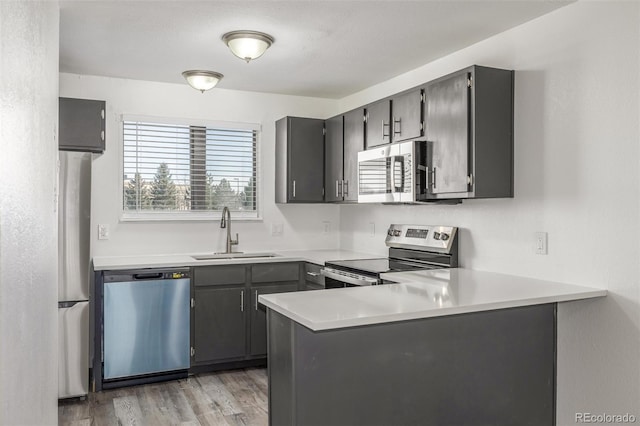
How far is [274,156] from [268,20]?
200cm

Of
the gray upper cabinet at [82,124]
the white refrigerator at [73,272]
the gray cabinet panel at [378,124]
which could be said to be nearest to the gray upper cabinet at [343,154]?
the gray cabinet panel at [378,124]

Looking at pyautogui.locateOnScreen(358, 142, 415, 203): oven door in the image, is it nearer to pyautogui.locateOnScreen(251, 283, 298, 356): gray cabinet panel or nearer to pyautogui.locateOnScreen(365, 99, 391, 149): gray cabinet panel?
pyautogui.locateOnScreen(365, 99, 391, 149): gray cabinet panel

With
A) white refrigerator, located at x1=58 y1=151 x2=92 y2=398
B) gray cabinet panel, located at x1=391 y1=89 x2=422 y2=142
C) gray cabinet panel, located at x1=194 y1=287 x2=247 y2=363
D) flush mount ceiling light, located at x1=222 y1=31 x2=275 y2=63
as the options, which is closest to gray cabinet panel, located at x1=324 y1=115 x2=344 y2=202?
gray cabinet panel, located at x1=391 y1=89 x2=422 y2=142

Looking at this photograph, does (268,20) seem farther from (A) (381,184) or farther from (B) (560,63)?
(B) (560,63)

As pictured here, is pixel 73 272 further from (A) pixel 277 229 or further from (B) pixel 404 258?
(B) pixel 404 258

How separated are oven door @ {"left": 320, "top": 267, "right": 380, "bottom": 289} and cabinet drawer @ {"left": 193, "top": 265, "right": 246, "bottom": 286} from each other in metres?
0.67

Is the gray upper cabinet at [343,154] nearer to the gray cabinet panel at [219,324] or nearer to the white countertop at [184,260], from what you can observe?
the white countertop at [184,260]

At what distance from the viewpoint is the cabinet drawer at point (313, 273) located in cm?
404

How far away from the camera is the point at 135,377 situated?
3723 millimetres

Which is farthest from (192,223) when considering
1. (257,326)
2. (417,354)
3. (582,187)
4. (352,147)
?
(582,187)

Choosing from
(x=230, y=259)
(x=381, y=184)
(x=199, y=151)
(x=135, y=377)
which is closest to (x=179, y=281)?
Answer: (x=230, y=259)

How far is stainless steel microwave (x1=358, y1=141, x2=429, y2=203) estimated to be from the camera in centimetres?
326

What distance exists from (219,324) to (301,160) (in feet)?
5.17

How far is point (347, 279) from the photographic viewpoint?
3549 mm
